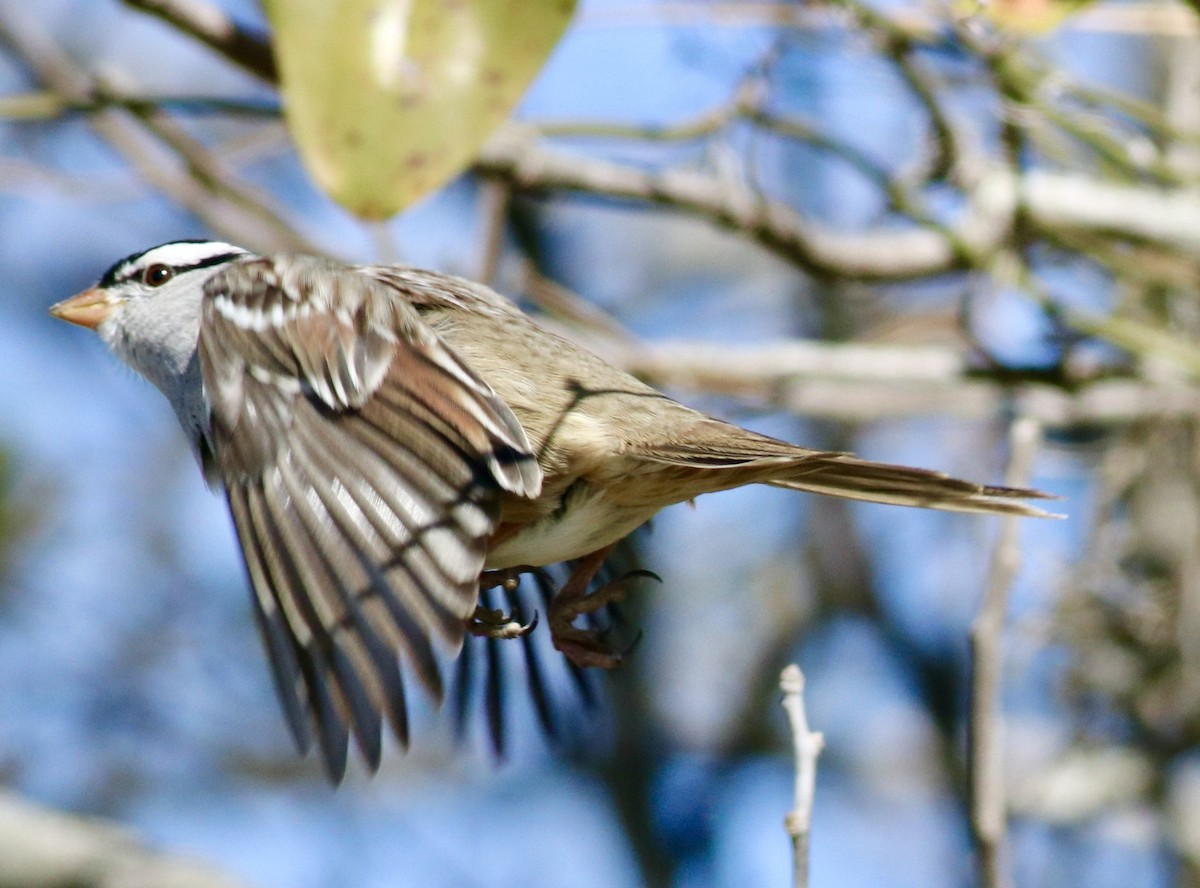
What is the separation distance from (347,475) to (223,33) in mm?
1272

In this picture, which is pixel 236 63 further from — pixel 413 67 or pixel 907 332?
pixel 907 332

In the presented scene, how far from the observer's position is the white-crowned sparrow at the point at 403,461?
6.51 ft

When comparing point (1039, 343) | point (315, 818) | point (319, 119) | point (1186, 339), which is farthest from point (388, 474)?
point (315, 818)

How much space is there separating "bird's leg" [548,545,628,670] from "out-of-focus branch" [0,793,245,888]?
2.04 ft

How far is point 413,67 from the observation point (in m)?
2.41

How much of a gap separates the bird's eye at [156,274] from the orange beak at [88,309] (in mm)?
69

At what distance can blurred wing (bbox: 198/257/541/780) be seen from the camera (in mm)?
1942

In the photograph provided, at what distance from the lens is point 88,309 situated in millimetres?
3070

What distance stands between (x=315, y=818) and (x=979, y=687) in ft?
15.8

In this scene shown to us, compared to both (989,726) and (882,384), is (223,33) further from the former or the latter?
(989,726)

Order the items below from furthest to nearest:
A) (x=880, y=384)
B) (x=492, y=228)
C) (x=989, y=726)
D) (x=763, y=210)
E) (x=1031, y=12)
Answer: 1. (x=880, y=384)
2. (x=492, y=228)
3. (x=763, y=210)
4. (x=1031, y=12)
5. (x=989, y=726)

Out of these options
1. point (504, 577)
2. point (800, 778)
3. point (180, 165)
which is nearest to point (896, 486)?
point (504, 577)

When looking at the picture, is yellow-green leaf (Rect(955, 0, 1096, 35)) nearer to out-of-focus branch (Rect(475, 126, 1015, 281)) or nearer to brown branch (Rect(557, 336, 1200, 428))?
out-of-focus branch (Rect(475, 126, 1015, 281))

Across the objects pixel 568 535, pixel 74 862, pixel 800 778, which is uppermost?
pixel 568 535
